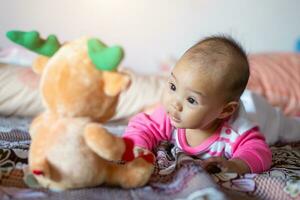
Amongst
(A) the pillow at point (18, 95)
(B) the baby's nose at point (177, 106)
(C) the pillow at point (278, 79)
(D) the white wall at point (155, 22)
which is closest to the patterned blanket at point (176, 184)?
(B) the baby's nose at point (177, 106)

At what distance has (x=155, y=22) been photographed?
6.23ft

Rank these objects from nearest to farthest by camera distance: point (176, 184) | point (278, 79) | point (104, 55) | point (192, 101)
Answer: point (104, 55) → point (176, 184) → point (192, 101) → point (278, 79)

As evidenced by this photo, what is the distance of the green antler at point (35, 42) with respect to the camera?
65 centimetres

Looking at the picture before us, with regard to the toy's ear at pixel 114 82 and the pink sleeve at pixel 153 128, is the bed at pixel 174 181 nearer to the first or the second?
the pink sleeve at pixel 153 128

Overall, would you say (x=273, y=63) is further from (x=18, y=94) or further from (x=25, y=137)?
(x=25, y=137)

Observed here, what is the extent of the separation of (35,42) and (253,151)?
0.53 metres

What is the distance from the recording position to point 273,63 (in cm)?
187

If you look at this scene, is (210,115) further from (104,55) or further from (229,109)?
(104,55)

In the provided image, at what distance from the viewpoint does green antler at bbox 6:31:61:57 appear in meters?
0.65

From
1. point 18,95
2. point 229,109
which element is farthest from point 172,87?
point 18,95

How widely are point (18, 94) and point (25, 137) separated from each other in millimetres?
414

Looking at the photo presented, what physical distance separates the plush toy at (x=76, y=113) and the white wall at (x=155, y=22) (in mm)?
1155

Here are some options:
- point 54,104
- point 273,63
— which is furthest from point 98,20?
point 54,104

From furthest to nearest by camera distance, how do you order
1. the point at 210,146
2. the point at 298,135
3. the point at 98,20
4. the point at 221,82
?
the point at 98,20, the point at 298,135, the point at 210,146, the point at 221,82
